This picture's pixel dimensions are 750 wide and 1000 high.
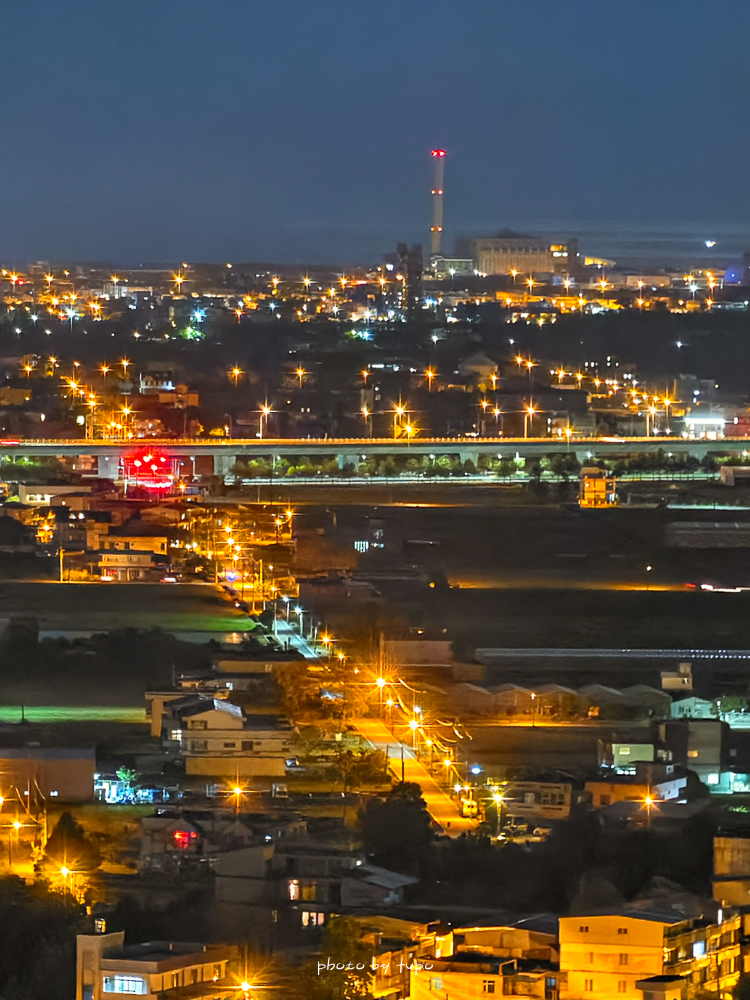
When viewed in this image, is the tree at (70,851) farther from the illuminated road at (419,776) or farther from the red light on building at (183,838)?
the illuminated road at (419,776)

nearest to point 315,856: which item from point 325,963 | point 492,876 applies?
point 492,876

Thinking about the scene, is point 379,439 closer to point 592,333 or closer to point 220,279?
point 592,333

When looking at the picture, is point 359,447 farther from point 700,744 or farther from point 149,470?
point 700,744

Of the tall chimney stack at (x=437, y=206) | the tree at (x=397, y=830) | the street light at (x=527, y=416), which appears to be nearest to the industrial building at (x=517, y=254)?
the tall chimney stack at (x=437, y=206)

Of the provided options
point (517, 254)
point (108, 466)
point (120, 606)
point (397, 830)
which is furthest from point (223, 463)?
point (517, 254)

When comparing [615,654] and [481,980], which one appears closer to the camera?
[481,980]

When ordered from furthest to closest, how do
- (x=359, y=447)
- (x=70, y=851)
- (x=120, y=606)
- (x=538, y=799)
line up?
(x=359, y=447)
(x=120, y=606)
(x=538, y=799)
(x=70, y=851)
